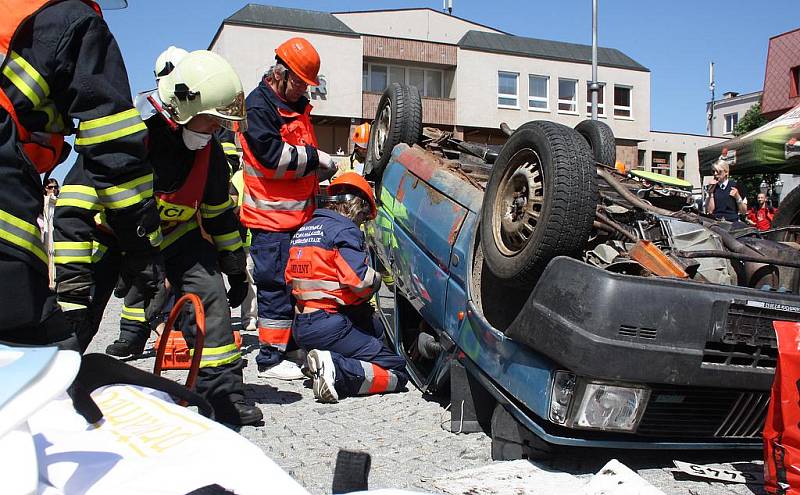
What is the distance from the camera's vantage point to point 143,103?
3.17m

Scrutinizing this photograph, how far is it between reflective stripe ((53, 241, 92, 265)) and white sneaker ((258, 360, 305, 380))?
1851 mm

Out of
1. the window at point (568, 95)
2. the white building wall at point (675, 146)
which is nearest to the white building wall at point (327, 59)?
the window at point (568, 95)

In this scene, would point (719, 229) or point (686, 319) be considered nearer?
point (686, 319)

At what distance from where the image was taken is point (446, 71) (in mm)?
33781

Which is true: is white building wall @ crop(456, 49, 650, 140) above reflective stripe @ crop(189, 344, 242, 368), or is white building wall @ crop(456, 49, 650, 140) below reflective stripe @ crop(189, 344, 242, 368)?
above

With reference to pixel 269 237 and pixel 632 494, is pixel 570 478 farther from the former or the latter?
pixel 269 237

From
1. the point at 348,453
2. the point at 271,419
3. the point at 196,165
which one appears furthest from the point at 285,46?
the point at 348,453

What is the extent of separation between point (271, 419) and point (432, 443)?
91 cm

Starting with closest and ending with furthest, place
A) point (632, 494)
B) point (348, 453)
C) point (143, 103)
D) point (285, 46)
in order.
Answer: point (348, 453), point (632, 494), point (143, 103), point (285, 46)

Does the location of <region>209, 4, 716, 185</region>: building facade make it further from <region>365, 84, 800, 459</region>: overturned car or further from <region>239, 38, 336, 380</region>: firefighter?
<region>365, 84, 800, 459</region>: overturned car

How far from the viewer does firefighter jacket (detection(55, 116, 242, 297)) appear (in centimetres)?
282

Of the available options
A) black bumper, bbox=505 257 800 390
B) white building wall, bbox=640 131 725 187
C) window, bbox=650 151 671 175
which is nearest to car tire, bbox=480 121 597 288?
black bumper, bbox=505 257 800 390

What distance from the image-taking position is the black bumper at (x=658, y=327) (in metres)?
2.42

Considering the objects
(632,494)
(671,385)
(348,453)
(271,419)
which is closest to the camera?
(348,453)
